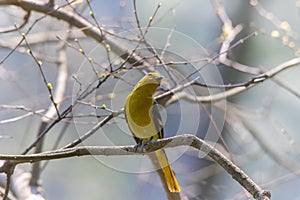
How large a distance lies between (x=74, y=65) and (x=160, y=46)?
5.88 feet

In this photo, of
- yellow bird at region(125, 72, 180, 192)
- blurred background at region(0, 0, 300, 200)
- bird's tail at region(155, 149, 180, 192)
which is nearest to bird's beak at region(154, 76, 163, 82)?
yellow bird at region(125, 72, 180, 192)

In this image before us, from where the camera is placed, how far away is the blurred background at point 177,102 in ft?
7.88

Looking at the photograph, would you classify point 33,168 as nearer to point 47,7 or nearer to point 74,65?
point 47,7

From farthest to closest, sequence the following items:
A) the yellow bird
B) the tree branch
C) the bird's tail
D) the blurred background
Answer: the blurred background, the yellow bird, the bird's tail, the tree branch

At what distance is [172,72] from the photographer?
2.39m

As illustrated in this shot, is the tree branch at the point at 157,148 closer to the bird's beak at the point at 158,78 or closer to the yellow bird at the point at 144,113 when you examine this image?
the yellow bird at the point at 144,113

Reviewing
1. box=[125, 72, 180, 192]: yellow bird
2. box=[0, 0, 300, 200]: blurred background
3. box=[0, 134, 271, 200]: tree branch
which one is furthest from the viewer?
box=[0, 0, 300, 200]: blurred background

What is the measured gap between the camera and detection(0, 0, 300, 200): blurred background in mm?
2402

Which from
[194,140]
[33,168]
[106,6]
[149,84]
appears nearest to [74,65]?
[106,6]

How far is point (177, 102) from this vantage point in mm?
2607

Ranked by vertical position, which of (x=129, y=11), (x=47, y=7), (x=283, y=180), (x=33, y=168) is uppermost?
(x=129, y=11)

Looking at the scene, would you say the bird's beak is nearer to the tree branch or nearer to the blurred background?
the blurred background

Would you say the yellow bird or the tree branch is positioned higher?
the yellow bird

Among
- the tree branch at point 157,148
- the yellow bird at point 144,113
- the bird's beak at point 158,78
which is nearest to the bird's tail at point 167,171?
the yellow bird at point 144,113
